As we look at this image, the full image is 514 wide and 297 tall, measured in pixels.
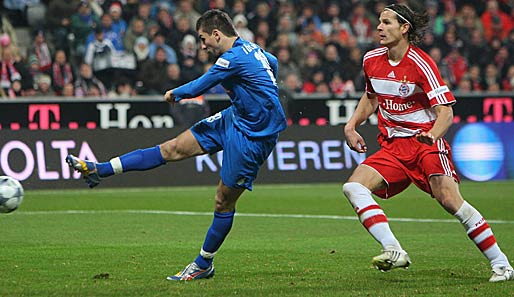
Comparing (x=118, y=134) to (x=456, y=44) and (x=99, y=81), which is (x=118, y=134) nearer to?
(x=99, y=81)

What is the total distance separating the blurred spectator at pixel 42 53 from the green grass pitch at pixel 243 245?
13.6 ft

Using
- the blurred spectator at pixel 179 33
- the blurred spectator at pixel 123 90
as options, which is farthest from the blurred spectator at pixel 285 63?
the blurred spectator at pixel 123 90

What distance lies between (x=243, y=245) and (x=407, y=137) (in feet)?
9.52

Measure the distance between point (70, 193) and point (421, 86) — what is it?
9.78 metres

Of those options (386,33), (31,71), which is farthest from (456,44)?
(386,33)

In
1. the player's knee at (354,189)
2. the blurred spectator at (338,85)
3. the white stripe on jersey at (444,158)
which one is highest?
the white stripe on jersey at (444,158)

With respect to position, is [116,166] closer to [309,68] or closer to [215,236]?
[215,236]

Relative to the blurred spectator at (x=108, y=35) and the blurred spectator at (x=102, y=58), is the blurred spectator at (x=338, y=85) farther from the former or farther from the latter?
the blurred spectator at (x=102, y=58)

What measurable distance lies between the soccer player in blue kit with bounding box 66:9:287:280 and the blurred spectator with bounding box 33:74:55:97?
11.3 metres

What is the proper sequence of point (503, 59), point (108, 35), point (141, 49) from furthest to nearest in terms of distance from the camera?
1. point (503, 59)
2. point (141, 49)
3. point (108, 35)

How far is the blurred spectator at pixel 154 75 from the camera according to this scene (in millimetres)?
20797

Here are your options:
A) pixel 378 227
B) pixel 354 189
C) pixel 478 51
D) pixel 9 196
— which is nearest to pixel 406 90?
pixel 354 189

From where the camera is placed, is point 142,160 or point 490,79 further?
point 490,79

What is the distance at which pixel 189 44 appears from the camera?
2192 centimetres
